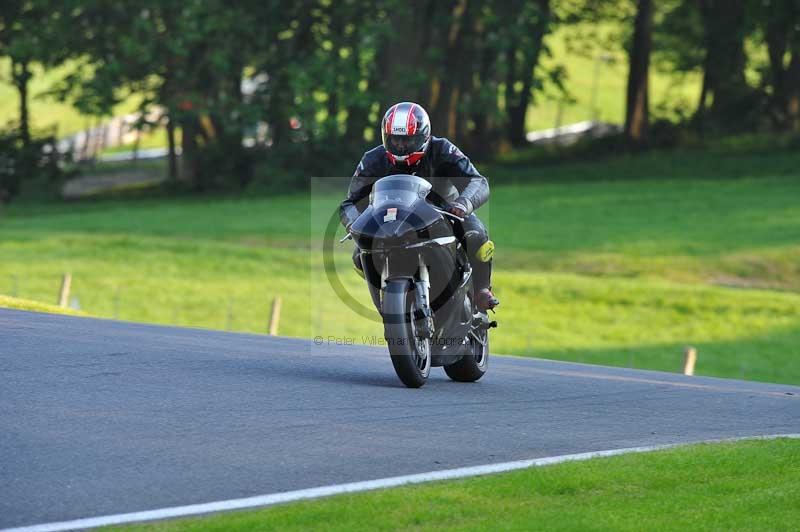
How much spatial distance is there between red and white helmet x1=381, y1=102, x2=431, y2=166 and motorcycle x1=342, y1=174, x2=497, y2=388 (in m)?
0.29

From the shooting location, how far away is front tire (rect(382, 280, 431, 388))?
34.4 feet

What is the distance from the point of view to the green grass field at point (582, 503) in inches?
255

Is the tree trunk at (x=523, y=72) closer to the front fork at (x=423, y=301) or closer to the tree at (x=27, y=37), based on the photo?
the tree at (x=27, y=37)

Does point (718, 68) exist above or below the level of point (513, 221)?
above

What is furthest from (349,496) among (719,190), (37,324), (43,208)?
(43,208)

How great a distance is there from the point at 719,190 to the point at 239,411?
42.7 metres

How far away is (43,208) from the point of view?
57.0m

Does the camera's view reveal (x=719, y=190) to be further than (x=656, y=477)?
Yes

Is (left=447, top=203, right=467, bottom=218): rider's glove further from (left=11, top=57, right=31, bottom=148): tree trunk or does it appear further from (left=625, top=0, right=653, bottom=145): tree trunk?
(left=11, top=57, right=31, bottom=148): tree trunk

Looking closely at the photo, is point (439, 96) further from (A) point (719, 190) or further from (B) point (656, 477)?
(B) point (656, 477)

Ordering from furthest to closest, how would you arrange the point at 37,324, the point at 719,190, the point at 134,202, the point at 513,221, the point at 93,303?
the point at 134,202
the point at 719,190
the point at 513,221
the point at 93,303
the point at 37,324

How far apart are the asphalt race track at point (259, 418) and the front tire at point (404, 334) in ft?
0.54

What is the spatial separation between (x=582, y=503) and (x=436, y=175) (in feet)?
15.7

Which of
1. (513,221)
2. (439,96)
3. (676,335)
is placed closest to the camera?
(676,335)
